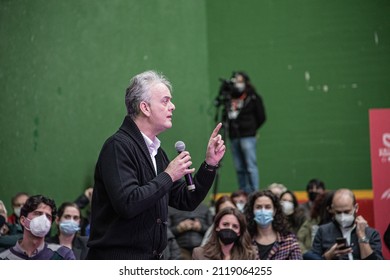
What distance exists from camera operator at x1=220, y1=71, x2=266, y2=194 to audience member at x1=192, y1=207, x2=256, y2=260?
156 inches

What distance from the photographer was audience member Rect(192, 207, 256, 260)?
530 centimetres

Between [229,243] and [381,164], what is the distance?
61.2 inches

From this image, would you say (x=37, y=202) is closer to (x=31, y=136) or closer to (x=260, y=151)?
(x=31, y=136)

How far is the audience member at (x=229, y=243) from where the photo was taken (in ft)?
17.4

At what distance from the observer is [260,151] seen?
11.0 meters

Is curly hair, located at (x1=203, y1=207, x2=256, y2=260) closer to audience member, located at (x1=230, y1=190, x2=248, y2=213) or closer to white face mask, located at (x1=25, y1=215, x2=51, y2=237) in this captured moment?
white face mask, located at (x1=25, y1=215, x2=51, y2=237)

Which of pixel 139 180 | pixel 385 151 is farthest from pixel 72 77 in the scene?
pixel 139 180

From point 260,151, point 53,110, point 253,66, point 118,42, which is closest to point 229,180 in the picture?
point 260,151

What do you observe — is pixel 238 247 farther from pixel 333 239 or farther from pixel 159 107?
pixel 159 107

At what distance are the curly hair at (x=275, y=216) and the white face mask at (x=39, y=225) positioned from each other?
1.56 meters

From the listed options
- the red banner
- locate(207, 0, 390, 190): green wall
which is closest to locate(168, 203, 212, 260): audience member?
the red banner

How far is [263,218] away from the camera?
5770mm

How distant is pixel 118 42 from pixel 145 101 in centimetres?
513

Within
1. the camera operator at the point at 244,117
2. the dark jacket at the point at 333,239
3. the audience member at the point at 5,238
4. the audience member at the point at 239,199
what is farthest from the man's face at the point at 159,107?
the camera operator at the point at 244,117
